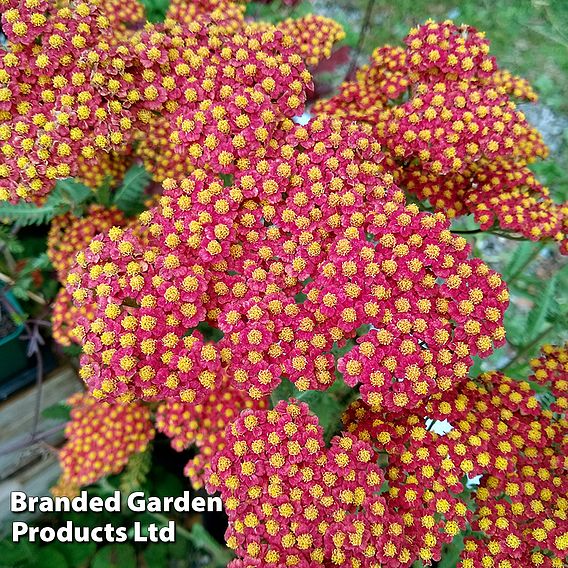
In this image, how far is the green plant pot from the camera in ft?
5.04

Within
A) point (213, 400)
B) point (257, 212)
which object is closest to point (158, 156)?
point (257, 212)

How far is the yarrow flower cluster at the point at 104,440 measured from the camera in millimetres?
1368

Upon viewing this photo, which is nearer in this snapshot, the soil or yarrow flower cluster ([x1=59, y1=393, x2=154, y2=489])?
yarrow flower cluster ([x1=59, y1=393, x2=154, y2=489])

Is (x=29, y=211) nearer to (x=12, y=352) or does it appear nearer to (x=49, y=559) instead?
(x=12, y=352)

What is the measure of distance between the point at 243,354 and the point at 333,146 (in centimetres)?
42

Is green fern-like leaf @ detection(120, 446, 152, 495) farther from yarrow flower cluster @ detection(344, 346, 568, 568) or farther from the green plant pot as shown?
yarrow flower cluster @ detection(344, 346, 568, 568)

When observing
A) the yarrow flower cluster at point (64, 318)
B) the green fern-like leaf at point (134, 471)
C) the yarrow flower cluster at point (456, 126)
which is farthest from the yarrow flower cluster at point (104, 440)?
the yarrow flower cluster at point (456, 126)

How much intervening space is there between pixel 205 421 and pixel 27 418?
2.35 feet

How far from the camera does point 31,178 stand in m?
1.01

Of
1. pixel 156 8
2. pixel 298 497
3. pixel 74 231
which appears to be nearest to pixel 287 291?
pixel 298 497

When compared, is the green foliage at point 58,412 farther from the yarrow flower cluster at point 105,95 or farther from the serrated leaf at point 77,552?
the yarrow flower cluster at point 105,95

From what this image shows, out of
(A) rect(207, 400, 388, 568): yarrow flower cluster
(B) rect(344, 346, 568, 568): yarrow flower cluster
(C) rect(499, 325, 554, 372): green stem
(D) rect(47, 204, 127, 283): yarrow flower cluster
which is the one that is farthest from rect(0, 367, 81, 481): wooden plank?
(C) rect(499, 325, 554, 372): green stem

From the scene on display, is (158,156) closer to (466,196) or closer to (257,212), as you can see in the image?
(257,212)

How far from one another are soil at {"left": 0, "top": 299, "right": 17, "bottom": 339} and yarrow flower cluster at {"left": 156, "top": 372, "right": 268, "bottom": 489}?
0.58 metres
